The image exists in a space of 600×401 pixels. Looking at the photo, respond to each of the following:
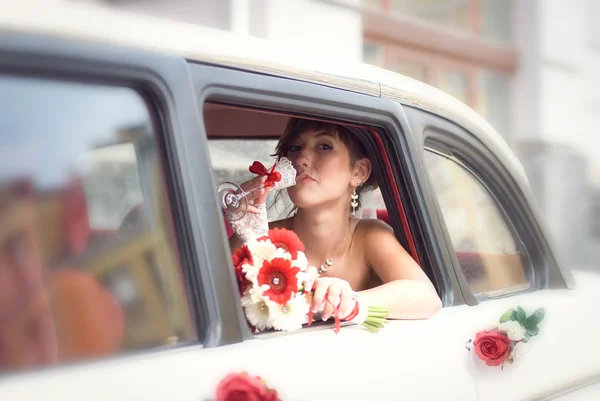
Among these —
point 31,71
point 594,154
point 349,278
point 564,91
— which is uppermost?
point 564,91

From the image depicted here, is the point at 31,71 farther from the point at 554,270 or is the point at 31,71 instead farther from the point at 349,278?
the point at 554,270

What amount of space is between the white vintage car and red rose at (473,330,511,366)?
0.04 ft

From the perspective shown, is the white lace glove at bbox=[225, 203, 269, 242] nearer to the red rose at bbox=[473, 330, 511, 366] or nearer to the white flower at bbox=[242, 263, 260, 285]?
the white flower at bbox=[242, 263, 260, 285]

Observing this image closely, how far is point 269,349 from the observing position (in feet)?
4.48

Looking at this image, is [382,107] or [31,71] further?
[382,107]

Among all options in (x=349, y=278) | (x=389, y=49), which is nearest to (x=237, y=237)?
(x=349, y=278)

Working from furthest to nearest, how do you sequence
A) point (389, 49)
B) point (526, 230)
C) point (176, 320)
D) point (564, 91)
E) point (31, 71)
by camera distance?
point (564, 91) → point (389, 49) → point (526, 230) → point (176, 320) → point (31, 71)

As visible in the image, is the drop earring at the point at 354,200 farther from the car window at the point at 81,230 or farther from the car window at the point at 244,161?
the car window at the point at 81,230

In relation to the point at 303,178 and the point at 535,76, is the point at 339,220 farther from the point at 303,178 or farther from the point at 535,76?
the point at 535,76

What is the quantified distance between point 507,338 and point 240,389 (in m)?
→ 1.00

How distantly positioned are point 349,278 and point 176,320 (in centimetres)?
95

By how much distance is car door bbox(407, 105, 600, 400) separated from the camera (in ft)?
6.58

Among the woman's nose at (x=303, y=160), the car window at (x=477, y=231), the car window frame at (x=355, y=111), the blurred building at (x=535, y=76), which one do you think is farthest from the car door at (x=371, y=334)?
the blurred building at (x=535, y=76)

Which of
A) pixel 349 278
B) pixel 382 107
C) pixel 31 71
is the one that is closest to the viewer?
pixel 31 71
